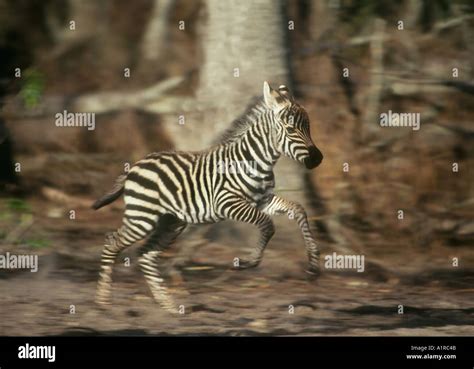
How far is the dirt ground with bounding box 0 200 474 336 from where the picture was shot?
14.2ft

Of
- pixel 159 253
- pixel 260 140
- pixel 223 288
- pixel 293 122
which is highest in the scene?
pixel 293 122

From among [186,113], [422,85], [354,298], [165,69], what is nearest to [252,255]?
[354,298]

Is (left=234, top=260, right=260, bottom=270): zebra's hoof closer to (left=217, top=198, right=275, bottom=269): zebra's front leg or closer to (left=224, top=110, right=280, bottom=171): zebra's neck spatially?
(left=217, top=198, right=275, bottom=269): zebra's front leg

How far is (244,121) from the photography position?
4309mm

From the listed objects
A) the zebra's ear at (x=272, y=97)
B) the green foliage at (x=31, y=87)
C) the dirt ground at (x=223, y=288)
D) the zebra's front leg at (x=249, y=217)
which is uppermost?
the green foliage at (x=31, y=87)

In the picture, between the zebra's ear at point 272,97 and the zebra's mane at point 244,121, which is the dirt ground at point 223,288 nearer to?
the zebra's mane at point 244,121

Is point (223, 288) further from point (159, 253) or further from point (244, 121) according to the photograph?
point (244, 121)

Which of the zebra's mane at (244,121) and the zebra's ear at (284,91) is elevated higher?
the zebra's ear at (284,91)

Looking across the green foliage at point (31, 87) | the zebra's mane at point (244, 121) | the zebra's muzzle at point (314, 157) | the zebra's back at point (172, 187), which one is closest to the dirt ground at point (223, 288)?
the zebra's back at point (172, 187)

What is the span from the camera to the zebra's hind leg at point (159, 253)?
4332 millimetres

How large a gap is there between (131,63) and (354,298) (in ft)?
8.77

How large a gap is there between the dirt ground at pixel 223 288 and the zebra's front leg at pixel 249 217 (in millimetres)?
69

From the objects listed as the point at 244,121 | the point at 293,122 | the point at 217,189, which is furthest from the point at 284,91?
the point at 217,189

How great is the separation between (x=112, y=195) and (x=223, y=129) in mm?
1058
